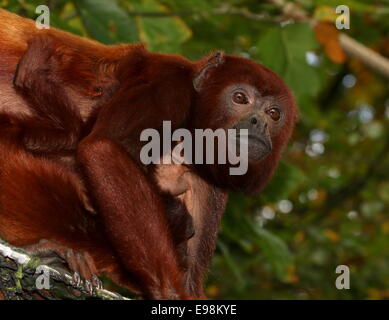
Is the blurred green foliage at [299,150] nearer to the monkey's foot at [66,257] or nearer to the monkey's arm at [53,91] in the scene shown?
the monkey's arm at [53,91]

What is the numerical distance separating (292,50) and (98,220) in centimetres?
385

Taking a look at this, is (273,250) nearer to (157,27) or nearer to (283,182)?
(283,182)

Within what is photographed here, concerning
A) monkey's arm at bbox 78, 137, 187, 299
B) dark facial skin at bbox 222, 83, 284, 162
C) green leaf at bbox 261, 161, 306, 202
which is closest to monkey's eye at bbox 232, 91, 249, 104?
dark facial skin at bbox 222, 83, 284, 162

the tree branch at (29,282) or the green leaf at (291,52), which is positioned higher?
the green leaf at (291,52)

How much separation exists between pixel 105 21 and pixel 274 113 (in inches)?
82.9

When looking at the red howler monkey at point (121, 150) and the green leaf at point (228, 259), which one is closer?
the red howler monkey at point (121, 150)

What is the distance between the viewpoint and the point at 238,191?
508 centimetres

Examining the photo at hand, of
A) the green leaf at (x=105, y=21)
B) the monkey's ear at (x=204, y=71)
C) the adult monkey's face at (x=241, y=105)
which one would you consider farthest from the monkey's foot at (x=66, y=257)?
the green leaf at (x=105, y=21)

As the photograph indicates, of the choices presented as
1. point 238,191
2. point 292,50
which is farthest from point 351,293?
point 238,191

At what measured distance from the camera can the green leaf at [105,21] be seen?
240 inches

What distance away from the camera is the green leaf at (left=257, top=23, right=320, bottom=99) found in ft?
23.3

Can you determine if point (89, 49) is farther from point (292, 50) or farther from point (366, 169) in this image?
point (366, 169)

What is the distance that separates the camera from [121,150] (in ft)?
13.2

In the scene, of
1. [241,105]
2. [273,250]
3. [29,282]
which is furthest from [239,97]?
[273,250]
